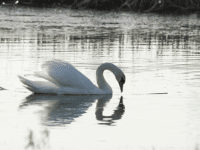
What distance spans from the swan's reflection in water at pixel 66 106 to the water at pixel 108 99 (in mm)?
16

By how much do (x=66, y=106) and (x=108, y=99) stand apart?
1.21m

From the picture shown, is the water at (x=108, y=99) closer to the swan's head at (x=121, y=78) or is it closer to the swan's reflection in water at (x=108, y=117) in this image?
the swan's reflection in water at (x=108, y=117)

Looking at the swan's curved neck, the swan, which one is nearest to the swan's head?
the swan

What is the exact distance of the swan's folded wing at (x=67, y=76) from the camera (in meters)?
11.4

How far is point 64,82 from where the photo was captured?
11.5m

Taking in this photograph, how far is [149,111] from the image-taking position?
386 inches

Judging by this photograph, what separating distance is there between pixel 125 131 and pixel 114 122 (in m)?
0.75

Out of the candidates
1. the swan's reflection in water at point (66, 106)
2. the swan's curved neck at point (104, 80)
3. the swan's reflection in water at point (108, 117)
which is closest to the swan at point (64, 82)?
the swan's curved neck at point (104, 80)

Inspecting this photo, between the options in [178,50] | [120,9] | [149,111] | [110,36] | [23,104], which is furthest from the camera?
[120,9]

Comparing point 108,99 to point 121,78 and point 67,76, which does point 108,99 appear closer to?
point 121,78

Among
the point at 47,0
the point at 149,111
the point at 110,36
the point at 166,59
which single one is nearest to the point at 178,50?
the point at 166,59

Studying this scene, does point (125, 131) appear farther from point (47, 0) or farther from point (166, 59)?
point (47, 0)

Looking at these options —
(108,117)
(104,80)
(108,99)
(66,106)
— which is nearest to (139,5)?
(104,80)

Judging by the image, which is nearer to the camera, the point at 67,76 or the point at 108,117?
the point at 108,117
